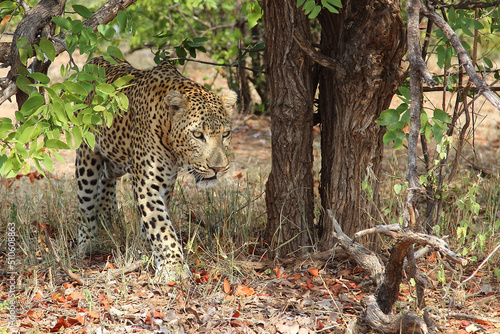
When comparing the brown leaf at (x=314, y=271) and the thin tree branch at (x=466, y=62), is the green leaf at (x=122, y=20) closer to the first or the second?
the thin tree branch at (x=466, y=62)

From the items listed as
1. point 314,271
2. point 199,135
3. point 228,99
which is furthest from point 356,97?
point 314,271

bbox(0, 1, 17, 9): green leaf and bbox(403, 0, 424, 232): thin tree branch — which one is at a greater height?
bbox(0, 1, 17, 9): green leaf

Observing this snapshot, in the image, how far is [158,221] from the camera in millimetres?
4961

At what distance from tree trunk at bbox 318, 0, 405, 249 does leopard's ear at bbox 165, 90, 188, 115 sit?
3.95 ft

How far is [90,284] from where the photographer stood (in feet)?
15.2

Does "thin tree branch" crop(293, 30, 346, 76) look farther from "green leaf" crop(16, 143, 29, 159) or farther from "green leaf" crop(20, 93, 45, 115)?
"green leaf" crop(16, 143, 29, 159)

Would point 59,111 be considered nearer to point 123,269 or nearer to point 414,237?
point 123,269

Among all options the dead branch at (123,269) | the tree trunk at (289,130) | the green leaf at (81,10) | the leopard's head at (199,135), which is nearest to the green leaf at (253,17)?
the tree trunk at (289,130)

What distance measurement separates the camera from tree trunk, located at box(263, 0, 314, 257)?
15.1 feet

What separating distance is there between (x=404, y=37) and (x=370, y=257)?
167 centimetres

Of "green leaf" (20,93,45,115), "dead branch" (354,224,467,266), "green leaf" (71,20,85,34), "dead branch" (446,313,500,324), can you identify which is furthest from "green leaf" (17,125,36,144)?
"dead branch" (446,313,500,324)

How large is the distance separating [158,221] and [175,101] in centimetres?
107

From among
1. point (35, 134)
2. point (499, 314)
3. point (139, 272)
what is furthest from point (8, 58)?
point (499, 314)

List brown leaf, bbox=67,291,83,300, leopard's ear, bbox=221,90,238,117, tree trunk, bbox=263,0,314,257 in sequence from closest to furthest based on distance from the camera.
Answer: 1. brown leaf, bbox=67,291,83,300
2. tree trunk, bbox=263,0,314,257
3. leopard's ear, bbox=221,90,238,117
